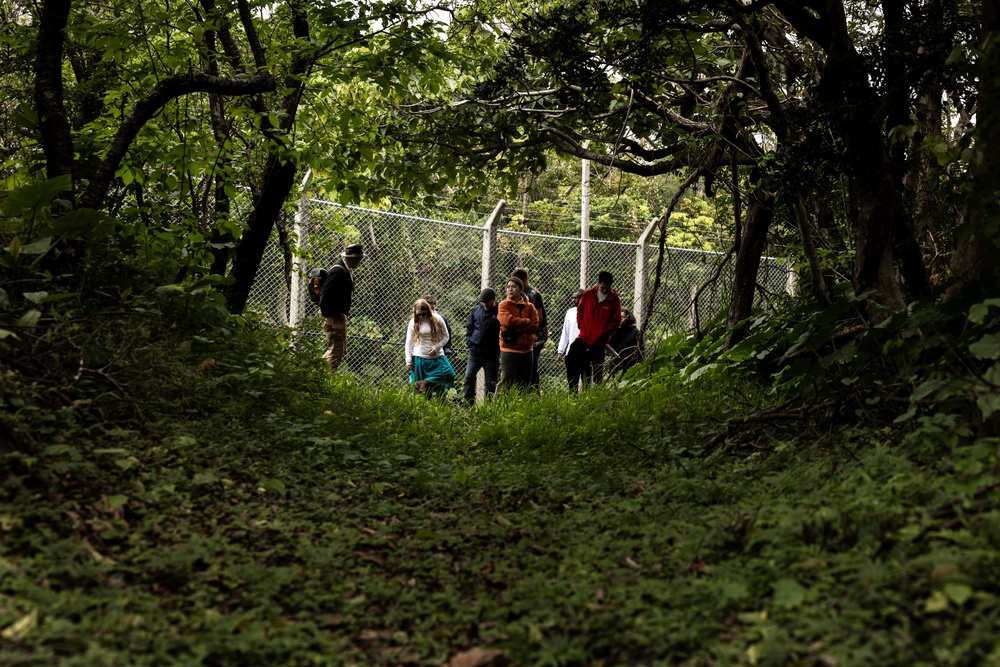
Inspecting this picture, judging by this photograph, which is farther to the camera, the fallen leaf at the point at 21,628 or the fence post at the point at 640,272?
the fence post at the point at 640,272

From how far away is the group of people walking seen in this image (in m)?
9.41

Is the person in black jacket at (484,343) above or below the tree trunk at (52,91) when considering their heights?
below

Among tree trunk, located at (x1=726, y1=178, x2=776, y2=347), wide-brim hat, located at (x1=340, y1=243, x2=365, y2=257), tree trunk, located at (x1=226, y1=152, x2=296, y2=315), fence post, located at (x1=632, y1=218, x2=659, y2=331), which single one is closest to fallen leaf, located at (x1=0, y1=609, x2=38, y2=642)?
tree trunk, located at (x1=226, y1=152, x2=296, y2=315)

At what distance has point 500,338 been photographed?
32.0ft

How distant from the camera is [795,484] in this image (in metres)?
3.67

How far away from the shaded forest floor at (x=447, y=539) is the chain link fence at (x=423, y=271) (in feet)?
12.7

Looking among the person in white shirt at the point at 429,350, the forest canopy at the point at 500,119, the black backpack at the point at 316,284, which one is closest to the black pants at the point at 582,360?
the person in white shirt at the point at 429,350

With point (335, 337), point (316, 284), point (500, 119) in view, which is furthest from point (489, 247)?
point (500, 119)

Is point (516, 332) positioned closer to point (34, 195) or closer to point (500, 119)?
point (500, 119)

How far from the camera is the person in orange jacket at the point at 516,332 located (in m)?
9.45

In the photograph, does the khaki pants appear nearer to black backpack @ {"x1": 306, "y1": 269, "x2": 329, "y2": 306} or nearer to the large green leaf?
black backpack @ {"x1": 306, "y1": 269, "x2": 329, "y2": 306}

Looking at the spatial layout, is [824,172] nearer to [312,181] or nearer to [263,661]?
[263,661]

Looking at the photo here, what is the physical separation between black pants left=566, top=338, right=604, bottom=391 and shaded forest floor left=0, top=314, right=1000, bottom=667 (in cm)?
434

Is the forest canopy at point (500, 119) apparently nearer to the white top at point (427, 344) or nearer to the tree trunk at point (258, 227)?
the tree trunk at point (258, 227)
